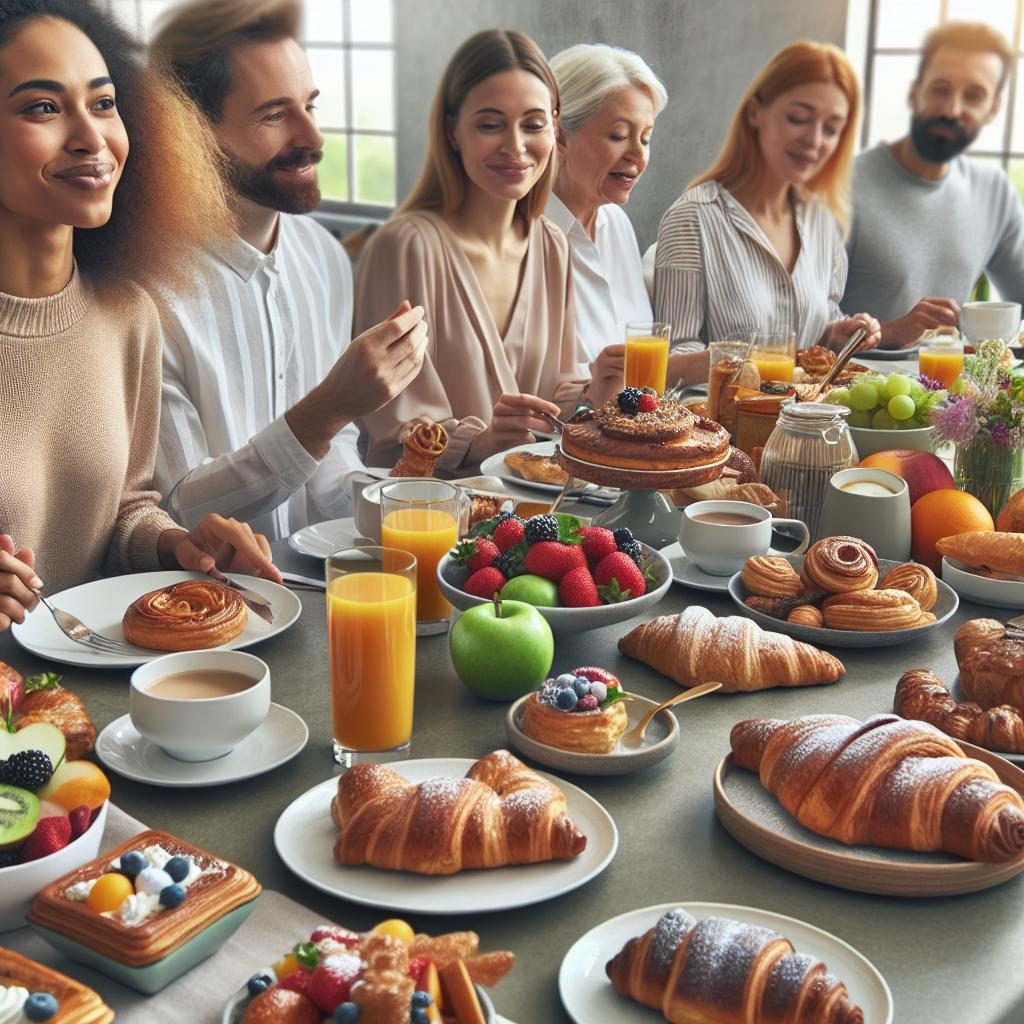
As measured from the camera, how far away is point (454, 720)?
124 centimetres

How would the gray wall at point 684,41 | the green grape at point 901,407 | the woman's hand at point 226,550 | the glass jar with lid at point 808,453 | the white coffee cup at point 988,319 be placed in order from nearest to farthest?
the woman's hand at point 226,550
the glass jar with lid at point 808,453
the green grape at point 901,407
the white coffee cup at point 988,319
the gray wall at point 684,41

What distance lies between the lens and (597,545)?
1392 millimetres

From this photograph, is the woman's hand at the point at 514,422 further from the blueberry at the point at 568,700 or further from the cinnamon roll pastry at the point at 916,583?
the blueberry at the point at 568,700

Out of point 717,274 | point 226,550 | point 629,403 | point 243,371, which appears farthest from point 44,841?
point 717,274

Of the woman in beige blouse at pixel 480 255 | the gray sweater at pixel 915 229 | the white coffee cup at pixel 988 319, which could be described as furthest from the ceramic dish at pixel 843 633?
the gray sweater at pixel 915 229

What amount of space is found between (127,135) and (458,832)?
1.32 m

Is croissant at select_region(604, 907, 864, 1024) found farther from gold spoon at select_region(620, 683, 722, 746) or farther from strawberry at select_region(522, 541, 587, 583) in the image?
strawberry at select_region(522, 541, 587, 583)

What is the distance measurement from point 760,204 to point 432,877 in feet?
10.2

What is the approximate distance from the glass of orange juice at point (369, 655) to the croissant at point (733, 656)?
1.02 ft

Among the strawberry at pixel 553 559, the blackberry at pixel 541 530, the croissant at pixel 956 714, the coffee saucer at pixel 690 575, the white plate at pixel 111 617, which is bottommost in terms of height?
the coffee saucer at pixel 690 575

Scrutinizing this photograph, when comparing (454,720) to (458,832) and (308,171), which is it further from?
(308,171)

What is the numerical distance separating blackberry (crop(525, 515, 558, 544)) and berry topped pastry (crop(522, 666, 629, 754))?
0.26 metres

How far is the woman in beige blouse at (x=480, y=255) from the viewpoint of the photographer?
8.79 ft

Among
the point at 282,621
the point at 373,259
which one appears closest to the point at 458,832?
the point at 282,621
